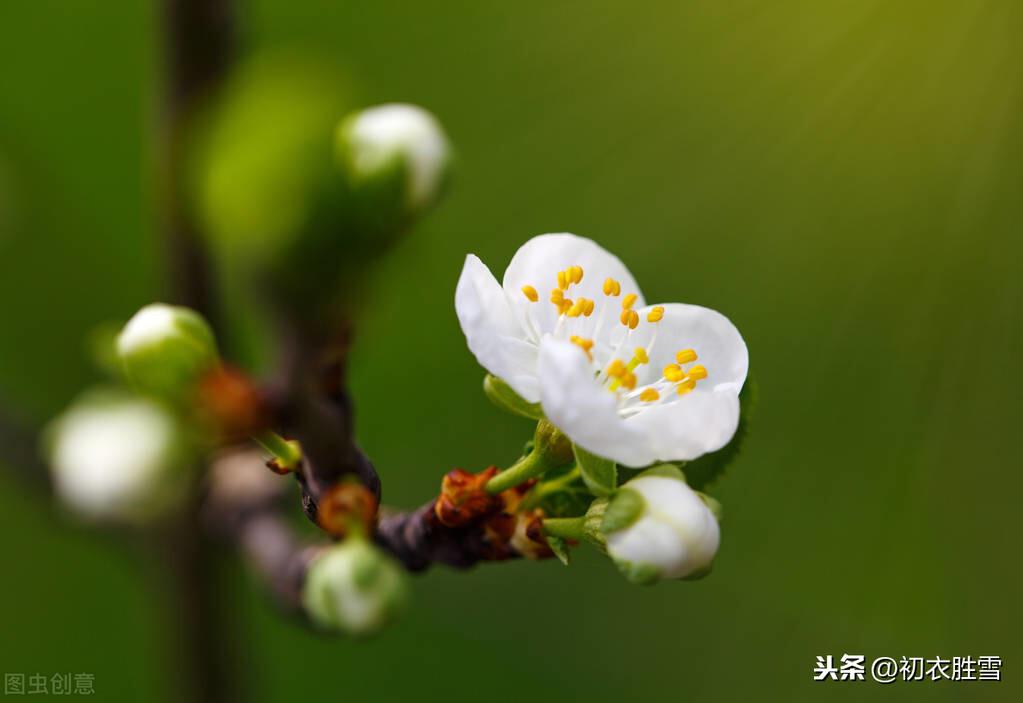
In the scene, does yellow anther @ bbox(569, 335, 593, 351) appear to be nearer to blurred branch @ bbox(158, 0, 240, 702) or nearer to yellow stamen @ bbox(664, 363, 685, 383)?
yellow stamen @ bbox(664, 363, 685, 383)

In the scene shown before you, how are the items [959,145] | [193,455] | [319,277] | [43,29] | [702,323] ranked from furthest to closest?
1. [959,145]
2. [43,29]
3. [702,323]
4. [193,455]
5. [319,277]

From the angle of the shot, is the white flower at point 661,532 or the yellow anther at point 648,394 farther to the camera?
the yellow anther at point 648,394

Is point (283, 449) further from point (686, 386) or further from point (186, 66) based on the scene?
point (186, 66)

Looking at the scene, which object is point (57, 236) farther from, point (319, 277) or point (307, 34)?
point (319, 277)

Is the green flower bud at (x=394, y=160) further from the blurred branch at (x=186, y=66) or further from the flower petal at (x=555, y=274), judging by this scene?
the blurred branch at (x=186, y=66)

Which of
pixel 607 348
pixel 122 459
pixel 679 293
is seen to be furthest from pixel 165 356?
pixel 679 293

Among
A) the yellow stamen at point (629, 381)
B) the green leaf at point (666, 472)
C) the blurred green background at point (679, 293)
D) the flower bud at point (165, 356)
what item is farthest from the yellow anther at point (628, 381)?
the blurred green background at point (679, 293)

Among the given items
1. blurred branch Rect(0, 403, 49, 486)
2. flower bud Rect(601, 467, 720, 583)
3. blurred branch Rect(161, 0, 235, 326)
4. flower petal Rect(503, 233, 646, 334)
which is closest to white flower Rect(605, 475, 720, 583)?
flower bud Rect(601, 467, 720, 583)

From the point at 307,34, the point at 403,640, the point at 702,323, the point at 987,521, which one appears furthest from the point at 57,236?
the point at 987,521
